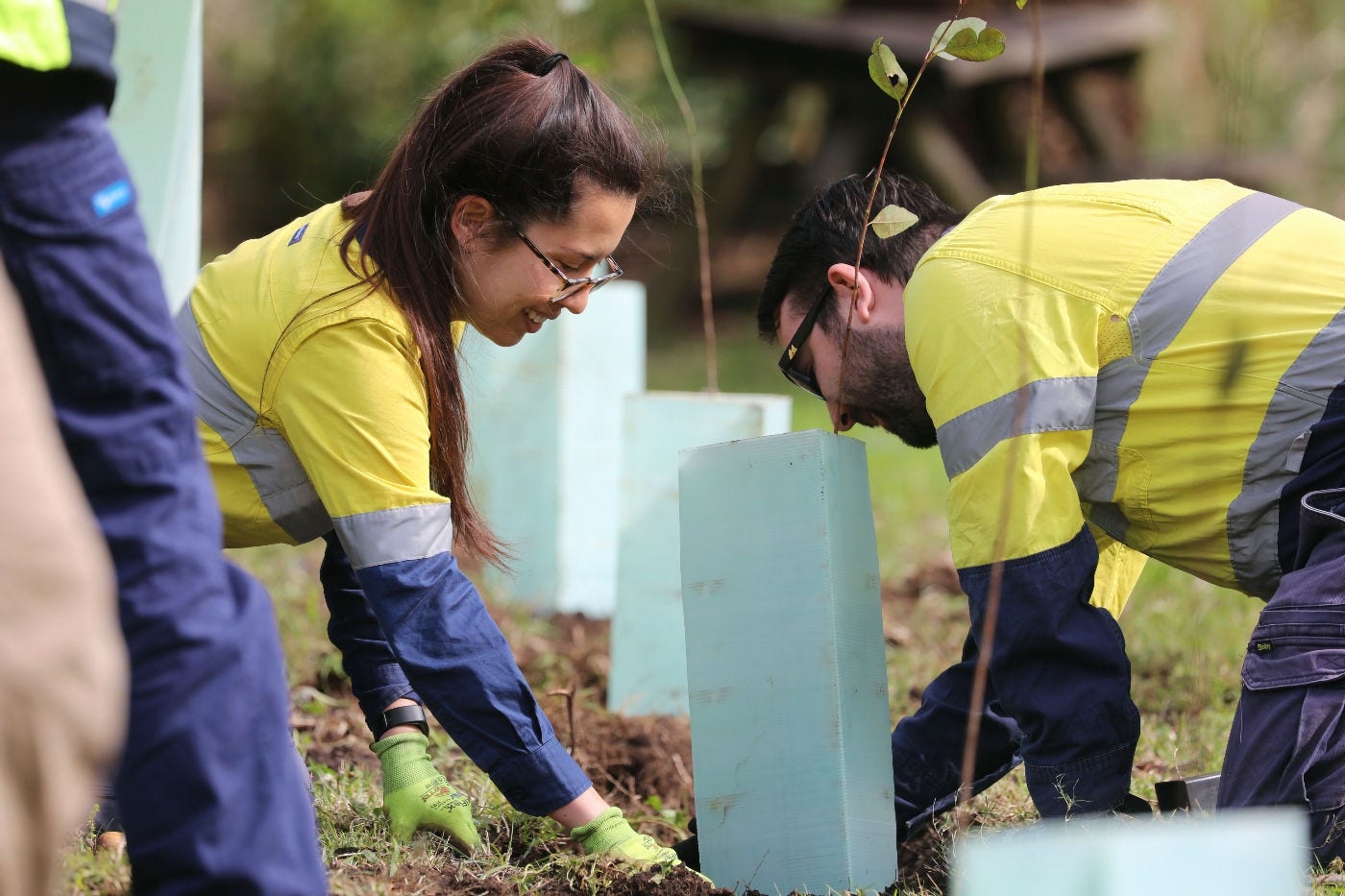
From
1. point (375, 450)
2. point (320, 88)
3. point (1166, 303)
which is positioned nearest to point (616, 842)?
point (375, 450)

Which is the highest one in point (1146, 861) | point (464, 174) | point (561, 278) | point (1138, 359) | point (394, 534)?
point (464, 174)

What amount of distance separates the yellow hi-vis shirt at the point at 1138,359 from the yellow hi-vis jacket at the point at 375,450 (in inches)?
28.3

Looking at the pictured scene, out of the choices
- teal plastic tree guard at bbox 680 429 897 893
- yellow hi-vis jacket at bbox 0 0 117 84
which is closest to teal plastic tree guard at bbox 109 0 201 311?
teal plastic tree guard at bbox 680 429 897 893

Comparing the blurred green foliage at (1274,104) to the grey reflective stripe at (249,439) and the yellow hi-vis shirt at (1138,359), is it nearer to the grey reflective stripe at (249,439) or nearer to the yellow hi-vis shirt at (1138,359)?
the yellow hi-vis shirt at (1138,359)

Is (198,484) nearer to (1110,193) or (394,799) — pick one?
(394,799)

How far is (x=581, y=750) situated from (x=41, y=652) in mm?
1960

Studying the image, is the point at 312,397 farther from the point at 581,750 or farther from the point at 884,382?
the point at 581,750

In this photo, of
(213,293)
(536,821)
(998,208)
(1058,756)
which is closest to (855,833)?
(1058,756)

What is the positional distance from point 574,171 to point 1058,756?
1.17 metres

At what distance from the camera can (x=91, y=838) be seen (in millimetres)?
2180

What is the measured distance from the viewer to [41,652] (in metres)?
1.06

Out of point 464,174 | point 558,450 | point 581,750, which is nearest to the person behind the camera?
point 464,174

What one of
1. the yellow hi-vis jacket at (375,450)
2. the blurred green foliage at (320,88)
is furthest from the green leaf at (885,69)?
the blurred green foliage at (320,88)

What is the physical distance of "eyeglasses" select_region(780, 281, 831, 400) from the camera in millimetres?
2478
